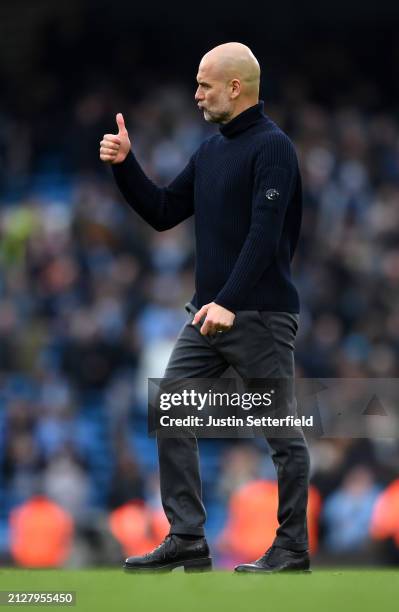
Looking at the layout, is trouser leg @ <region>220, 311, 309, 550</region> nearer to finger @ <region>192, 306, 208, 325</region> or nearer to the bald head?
finger @ <region>192, 306, 208, 325</region>

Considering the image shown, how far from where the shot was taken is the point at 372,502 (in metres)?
11.8

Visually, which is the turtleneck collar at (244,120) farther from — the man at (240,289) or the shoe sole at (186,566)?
the shoe sole at (186,566)

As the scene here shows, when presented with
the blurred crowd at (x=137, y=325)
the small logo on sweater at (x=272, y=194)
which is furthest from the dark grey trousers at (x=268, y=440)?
the blurred crowd at (x=137, y=325)

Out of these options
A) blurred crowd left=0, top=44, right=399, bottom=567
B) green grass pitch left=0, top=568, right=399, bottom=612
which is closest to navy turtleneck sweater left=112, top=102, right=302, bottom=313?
green grass pitch left=0, top=568, right=399, bottom=612

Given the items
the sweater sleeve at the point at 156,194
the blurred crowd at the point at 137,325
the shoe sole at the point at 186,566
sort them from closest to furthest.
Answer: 1. the shoe sole at the point at 186,566
2. the sweater sleeve at the point at 156,194
3. the blurred crowd at the point at 137,325

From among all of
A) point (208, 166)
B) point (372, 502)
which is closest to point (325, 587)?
point (208, 166)

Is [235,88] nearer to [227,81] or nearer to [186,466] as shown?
[227,81]

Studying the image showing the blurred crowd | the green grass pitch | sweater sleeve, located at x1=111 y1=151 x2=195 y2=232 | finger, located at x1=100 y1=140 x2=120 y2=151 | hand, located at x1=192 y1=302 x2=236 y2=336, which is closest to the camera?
the green grass pitch

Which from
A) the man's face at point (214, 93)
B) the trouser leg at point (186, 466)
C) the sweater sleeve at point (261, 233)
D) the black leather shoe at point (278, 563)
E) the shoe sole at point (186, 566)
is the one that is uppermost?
the man's face at point (214, 93)

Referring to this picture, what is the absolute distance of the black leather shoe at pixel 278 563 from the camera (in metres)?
5.46

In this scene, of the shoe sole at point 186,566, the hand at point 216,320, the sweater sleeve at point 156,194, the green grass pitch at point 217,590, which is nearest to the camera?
the green grass pitch at point 217,590

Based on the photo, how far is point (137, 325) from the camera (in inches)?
550

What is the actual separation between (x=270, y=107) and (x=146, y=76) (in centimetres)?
187

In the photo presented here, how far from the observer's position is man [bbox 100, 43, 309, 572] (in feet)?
17.9
